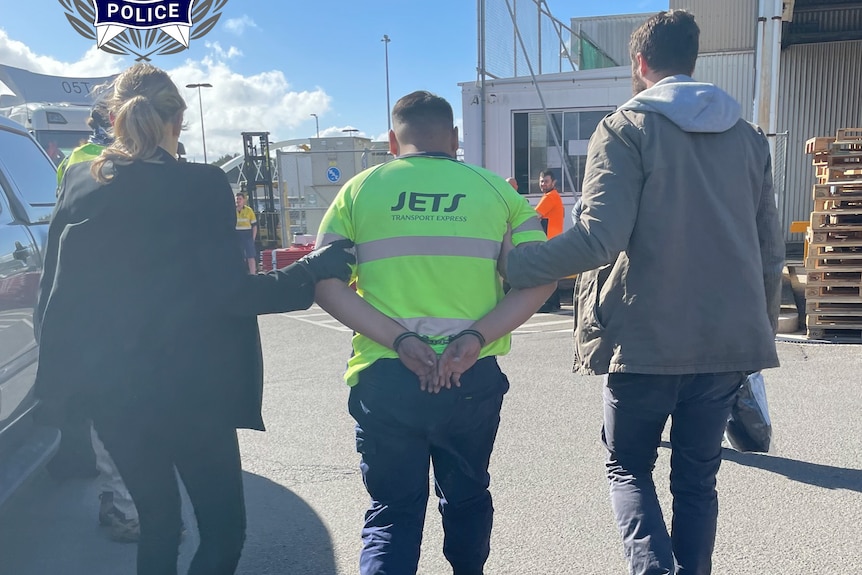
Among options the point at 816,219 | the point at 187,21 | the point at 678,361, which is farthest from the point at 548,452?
the point at 187,21

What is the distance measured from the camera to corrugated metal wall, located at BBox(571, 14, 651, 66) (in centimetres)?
1767

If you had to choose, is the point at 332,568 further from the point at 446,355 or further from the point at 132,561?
the point at 446,355

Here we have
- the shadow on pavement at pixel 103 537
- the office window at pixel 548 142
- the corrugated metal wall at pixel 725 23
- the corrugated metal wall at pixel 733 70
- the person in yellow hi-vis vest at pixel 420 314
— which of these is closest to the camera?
the person in yellow hi-vis vest at pixel 420 314

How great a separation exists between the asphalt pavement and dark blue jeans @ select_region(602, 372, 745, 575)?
0.58 meters

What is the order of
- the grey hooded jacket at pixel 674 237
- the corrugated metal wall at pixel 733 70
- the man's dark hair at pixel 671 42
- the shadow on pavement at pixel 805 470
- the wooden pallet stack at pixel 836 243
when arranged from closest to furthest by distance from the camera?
the grey hooded jacket at pixel 674 237, the man's dark hair at pixel 671 42, the shadow on pavement at pixel 805 470, the wooden pallet stack at pixel 836 243, the corrugated metal wall at pixel 733 70

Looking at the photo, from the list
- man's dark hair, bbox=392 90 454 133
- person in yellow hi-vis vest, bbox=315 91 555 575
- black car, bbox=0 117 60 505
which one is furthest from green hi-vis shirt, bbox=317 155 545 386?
black car, bbox=0 117 60 505

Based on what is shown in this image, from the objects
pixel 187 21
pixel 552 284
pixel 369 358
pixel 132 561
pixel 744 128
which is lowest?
pixel 132 561

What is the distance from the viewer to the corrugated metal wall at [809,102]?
16.0 m

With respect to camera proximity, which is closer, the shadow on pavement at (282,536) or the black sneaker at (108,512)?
the shadow on pavement at (282,536)

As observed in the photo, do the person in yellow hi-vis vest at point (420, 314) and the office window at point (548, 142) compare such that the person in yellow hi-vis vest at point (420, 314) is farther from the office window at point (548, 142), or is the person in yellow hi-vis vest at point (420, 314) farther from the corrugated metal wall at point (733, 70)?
the corrugated metal wall at point (733, 70)

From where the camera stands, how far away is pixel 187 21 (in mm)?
11203

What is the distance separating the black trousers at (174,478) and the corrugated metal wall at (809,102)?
54.1 feet

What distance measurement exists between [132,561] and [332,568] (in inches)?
38.2

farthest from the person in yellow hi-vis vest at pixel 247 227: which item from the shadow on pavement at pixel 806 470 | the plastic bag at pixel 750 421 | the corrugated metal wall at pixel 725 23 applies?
the plastic bag at pixel 750 421
